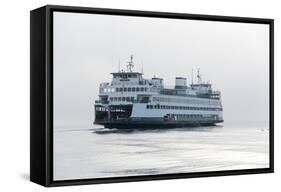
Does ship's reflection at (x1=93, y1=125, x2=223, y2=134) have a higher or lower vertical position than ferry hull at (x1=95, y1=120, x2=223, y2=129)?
lower

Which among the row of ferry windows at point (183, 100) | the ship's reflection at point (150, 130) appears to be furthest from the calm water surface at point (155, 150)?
the row of ferry windows at point (183, 100)

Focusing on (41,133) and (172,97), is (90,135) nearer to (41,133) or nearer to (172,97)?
(41,133)

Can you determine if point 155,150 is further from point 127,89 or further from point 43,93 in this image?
point 43,93

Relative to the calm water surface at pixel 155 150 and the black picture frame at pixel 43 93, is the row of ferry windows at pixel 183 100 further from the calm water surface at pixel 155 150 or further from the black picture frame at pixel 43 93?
the black picture frame at pixel 43 93

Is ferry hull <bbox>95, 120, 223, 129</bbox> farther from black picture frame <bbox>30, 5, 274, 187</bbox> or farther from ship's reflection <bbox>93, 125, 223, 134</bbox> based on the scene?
black picture frame <bbox>30, 5, 274, 187</bbox>

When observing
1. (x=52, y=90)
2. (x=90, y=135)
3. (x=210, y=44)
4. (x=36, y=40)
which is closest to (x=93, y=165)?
(x=90, y=135)

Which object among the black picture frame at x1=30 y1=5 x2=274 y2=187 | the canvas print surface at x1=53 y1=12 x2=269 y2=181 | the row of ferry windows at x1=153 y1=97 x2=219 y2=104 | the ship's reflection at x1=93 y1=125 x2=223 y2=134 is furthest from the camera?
the row of ferry windows at x1=153 y1=97 x2=219 y2=104

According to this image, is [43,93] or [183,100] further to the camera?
[183,100]

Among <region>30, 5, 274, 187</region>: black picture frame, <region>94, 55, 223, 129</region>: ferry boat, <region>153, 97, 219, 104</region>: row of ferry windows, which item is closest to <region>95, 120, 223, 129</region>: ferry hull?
<region>94, 55, 223, 129</region>: ferry boat

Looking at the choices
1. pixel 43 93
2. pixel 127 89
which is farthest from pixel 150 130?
pixel 43 93
